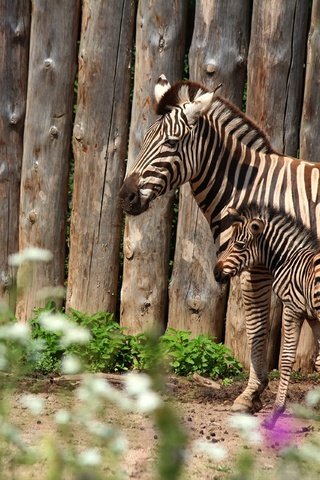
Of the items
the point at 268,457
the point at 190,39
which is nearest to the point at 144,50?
the point at 190,39

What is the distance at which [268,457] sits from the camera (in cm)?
634

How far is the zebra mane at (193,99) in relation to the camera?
7828 millimetres

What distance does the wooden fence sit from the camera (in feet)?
27.8

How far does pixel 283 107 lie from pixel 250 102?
277mm

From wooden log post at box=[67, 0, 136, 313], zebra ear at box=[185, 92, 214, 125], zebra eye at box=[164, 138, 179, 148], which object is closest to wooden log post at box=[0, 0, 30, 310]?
wooden log post at box=[67, 0, 136, 313]

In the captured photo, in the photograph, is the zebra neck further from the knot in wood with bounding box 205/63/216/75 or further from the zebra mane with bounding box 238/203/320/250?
the knot in wood with bounding box 205/63/216/75

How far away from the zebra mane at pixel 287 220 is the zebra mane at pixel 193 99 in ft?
1.71

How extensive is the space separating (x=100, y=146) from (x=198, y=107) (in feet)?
4.79

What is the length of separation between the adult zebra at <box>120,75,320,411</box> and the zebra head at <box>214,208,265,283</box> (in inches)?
11.1

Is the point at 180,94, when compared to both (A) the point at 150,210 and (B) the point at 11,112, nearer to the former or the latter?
(A) the point at 150,210

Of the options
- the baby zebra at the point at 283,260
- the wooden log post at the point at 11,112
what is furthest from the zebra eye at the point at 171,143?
the wooden log post at the point at 11,112

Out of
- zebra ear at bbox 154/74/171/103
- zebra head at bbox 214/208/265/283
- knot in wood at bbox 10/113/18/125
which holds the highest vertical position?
zebra ear at bbox 154/74/171/103

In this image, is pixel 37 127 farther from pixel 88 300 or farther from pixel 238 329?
pixel 238 329

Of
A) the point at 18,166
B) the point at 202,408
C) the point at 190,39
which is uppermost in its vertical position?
the point at 190,39
